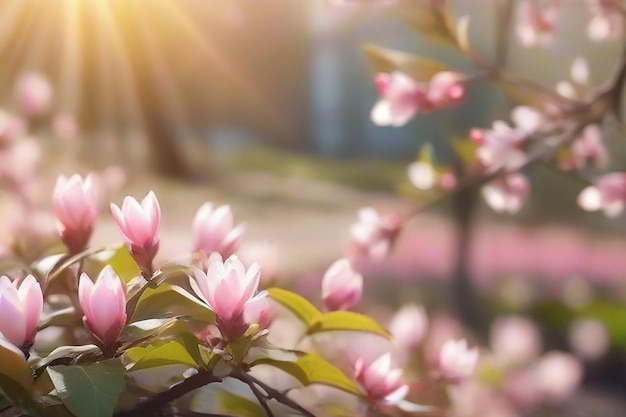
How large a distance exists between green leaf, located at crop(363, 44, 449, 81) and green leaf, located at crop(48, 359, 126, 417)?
0.54 meters

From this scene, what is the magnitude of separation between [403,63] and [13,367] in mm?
566

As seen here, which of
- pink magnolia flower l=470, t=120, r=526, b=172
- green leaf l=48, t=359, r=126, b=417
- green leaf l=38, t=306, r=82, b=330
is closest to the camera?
green leaf l=48, t=359, r=126, b=417

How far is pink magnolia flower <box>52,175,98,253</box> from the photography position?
45cm

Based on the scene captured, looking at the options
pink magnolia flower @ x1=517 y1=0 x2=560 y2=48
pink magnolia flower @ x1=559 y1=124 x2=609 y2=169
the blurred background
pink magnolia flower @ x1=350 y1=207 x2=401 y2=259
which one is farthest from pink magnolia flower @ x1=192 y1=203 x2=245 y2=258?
the blurred background

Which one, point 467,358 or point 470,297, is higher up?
point 467,358

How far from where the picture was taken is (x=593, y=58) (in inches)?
120

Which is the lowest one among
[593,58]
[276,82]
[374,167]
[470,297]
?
[470,297]

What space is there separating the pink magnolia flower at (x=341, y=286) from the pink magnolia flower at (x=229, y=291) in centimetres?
11

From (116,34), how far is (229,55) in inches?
44.7

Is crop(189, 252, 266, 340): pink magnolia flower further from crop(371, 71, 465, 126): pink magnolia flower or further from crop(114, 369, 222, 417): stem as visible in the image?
crop(371, 71, 465, 126): pink magnolia flower

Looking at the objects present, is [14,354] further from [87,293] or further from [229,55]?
[229,55]

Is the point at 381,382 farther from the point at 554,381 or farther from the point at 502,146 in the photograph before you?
the point at 554,381

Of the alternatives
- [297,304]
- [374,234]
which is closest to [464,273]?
[374,234]

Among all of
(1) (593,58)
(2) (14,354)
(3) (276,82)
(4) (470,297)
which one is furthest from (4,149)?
(3) (276,82)
